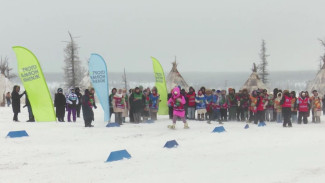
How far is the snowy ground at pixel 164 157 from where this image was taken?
7234 mm

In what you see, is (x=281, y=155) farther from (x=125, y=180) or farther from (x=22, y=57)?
(x=22, y=57)

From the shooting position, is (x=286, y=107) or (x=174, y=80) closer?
(x=286, y=107)

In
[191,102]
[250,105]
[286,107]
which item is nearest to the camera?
[286,107]

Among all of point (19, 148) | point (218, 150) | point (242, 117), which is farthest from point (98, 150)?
point (242, 117)

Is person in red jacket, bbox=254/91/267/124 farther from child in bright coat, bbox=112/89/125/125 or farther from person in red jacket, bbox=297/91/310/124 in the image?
child in bright coat, bbox=112/89/125/125

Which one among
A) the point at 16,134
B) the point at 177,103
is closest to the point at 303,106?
the point at 177,103

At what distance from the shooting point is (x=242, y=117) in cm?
1825

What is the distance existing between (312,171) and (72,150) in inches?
235

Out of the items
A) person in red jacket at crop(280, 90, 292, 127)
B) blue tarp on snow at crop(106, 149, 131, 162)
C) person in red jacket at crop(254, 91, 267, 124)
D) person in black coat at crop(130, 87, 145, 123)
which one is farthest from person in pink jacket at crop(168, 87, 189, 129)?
blue tarp on snow at crop(106, 149, 131, 162)

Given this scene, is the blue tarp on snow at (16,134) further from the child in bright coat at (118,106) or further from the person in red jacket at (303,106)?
the person in red jacket at (303,106)

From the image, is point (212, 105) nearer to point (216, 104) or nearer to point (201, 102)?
point (216, 104)

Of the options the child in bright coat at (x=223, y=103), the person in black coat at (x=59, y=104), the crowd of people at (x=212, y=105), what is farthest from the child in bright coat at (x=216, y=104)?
the person in black coat at (x=59, y=104)

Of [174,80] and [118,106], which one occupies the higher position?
[174,80]

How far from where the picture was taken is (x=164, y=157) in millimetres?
9086
